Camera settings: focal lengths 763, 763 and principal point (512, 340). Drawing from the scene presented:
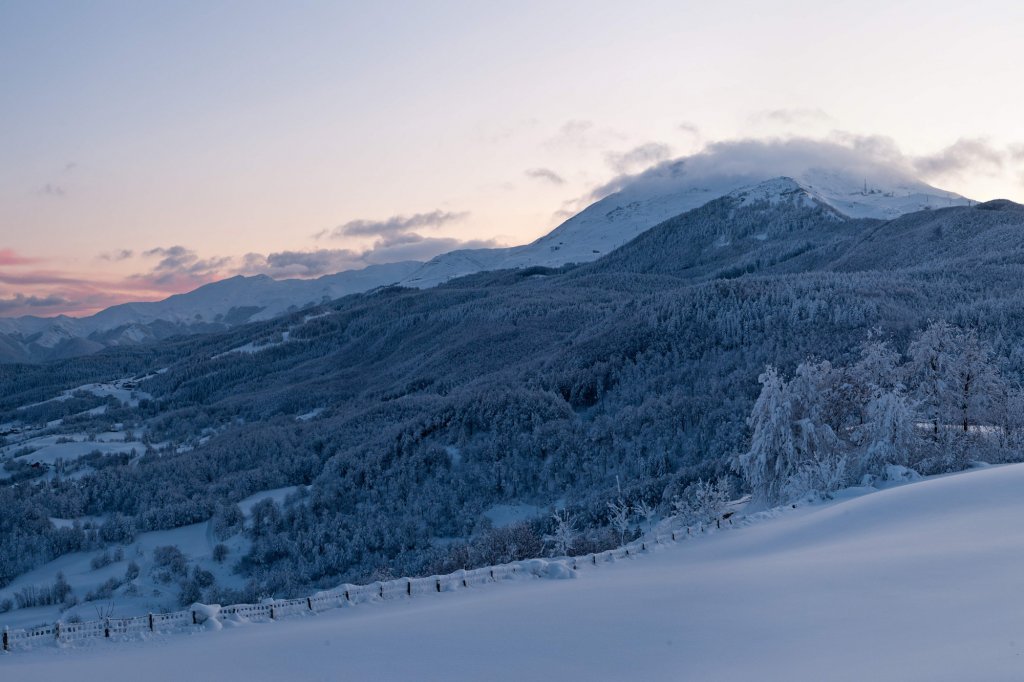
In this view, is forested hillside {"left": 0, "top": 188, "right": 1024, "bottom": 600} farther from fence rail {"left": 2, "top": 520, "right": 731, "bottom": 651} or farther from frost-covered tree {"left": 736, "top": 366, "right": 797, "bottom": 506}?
fence rail {"left": 2, "top": 520, "right": 731, "bottom": 651}

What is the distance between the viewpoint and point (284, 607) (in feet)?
46.8

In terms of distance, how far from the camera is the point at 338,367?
420 feet

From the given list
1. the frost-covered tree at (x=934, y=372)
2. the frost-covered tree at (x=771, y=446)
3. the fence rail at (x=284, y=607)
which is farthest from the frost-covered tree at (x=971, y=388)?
the fence rail at (x=284, y=607)

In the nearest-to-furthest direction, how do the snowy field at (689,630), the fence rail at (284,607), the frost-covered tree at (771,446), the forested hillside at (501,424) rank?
the snowy field at (689,630)
the fence rail at (284,607)
the frost-covered tree at (771,446)
the forested hillside at (501,424)

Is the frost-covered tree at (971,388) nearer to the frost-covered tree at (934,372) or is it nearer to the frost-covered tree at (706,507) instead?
the frost-covered tree at (934,372)

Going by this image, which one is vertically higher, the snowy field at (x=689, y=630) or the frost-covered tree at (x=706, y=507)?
the snowy field at (x=689, y=630)

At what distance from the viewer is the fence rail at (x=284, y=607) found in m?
12.5

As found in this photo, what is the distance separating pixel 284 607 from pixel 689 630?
295 inches

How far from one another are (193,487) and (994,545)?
53163 mm

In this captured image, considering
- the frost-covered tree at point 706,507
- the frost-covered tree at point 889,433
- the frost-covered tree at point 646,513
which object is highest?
the frost-covered tree at point 889,433

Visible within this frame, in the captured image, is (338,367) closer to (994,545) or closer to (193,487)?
A: (193,487)

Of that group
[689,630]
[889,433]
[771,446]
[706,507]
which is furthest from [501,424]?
[689,630]

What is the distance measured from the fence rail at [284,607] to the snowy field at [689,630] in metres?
0.37

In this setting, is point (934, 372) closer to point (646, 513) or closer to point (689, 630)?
point (646, 513)
